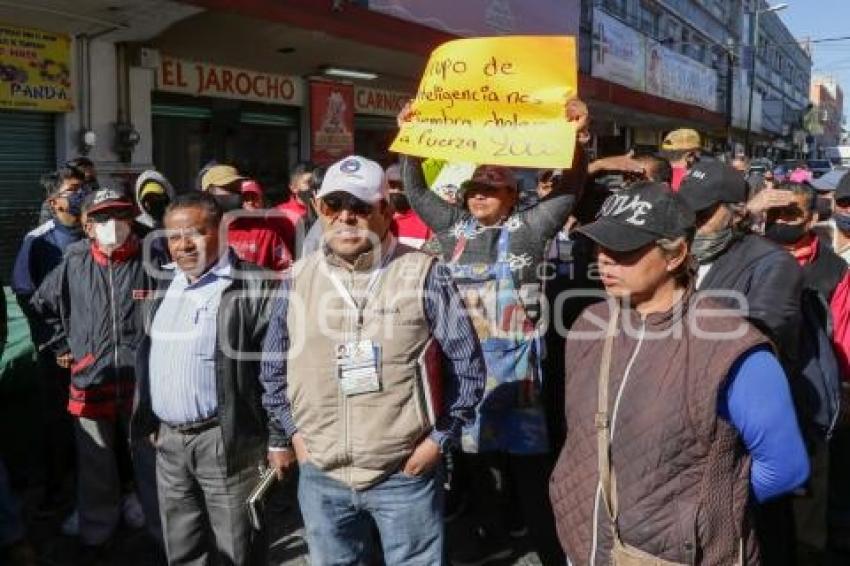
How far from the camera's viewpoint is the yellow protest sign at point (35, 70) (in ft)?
24.2

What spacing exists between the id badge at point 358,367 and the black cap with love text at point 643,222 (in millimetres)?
755

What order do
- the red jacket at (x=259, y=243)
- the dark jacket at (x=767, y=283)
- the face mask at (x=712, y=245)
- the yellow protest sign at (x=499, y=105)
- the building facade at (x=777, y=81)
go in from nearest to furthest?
the dark jacket at (x=767, y=283)
the face mask at (x=712, y=245)
the yellow protest sign at (x=499, y=105)
the red jacket at (x=259, y=243)
the building facade at (x=777, y=81)

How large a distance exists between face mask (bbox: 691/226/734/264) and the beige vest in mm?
1058

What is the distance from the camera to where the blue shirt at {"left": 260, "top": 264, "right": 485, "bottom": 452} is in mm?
2521

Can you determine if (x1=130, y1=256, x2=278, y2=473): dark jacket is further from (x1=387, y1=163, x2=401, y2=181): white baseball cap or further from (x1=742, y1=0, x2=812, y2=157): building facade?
(x1=742, y1=0, x2=812, y2=157): building facade

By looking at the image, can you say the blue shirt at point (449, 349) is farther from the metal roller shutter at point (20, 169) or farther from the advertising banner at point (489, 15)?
the advertising banner at point (489, 15)

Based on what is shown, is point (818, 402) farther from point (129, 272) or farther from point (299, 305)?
point (129, 272)

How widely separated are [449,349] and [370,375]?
278mm

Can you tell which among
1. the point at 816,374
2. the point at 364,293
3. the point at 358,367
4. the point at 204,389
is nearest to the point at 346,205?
the point at 364,293

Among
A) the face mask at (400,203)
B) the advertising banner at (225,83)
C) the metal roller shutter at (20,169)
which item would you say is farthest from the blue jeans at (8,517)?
the advertising banner at (225,83)

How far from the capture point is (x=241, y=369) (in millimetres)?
2947

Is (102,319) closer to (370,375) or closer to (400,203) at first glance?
(370,375)

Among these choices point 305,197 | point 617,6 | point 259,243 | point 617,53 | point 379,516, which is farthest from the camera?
point 617,6

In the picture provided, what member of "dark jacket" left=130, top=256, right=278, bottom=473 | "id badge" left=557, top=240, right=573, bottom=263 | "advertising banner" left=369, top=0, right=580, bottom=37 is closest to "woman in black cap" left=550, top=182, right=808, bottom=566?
"dark jacket" left=130, top=256, right=278, bottom=473
